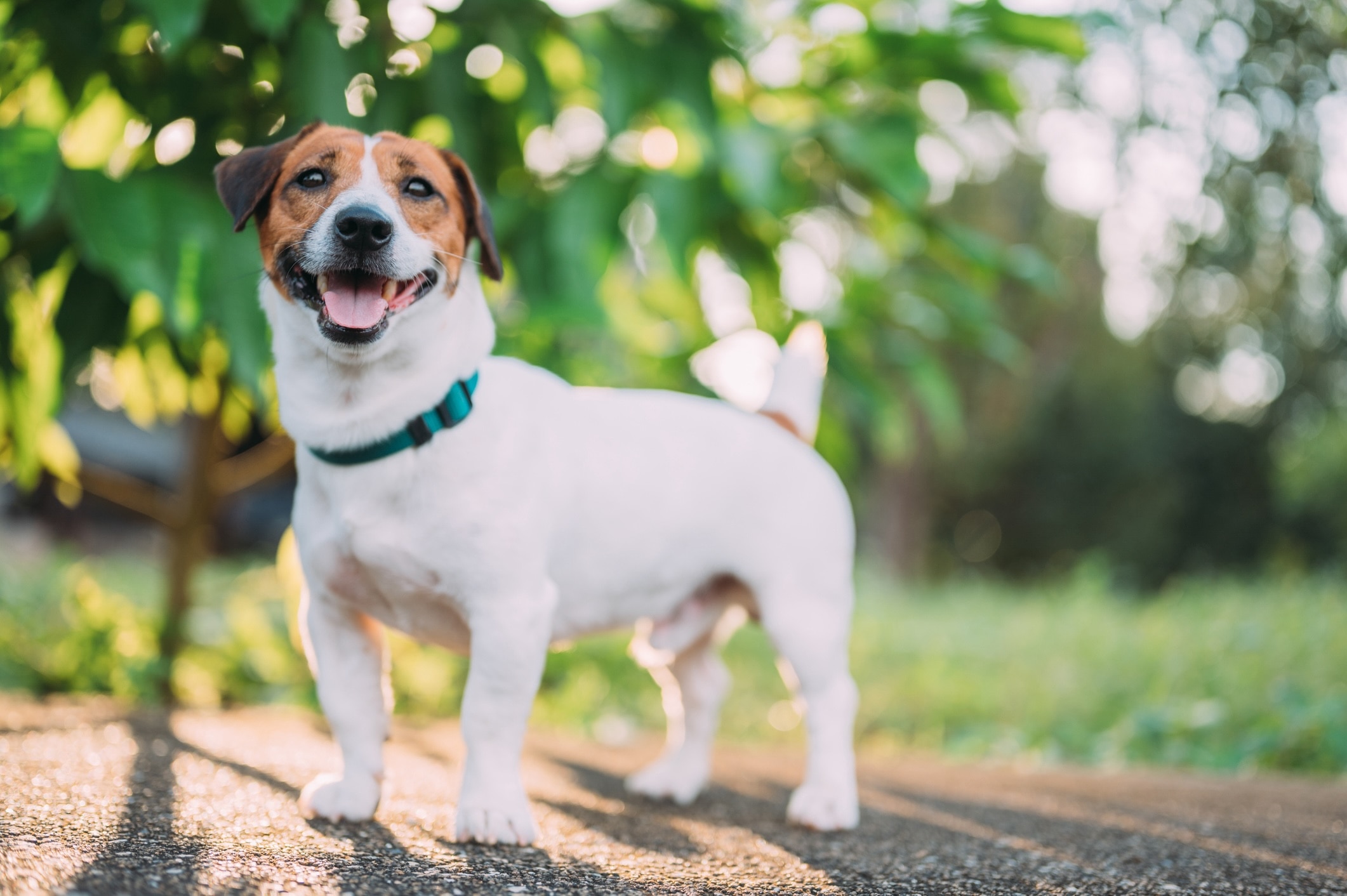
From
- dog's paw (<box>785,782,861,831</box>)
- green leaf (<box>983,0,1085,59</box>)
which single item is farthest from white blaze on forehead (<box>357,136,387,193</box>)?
green leaf (<box>983,0,1085,59</box>)

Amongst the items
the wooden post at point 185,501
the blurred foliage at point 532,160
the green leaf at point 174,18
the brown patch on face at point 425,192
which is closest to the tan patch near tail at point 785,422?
the blurred foliage at point 532,160

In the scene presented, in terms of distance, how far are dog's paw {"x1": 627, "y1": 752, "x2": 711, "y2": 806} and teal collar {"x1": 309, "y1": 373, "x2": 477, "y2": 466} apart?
3.98ft

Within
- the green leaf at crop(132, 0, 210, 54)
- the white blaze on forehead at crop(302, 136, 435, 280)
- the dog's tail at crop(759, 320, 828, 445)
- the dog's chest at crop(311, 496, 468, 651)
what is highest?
the green leaf at crop(132, 0, 210, 54)

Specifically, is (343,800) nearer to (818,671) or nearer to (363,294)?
(363,294)

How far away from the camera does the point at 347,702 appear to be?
6.99ft

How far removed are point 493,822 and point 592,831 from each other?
312mm

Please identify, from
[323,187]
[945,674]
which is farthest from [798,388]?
[945,674]

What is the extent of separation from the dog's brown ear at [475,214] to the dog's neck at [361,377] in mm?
142

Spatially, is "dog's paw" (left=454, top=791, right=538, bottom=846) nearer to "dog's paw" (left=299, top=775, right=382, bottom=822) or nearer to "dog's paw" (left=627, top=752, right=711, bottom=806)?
"dog's paw" (left=299, top=775, right=382, bottom=822)

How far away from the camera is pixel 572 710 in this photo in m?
4.90

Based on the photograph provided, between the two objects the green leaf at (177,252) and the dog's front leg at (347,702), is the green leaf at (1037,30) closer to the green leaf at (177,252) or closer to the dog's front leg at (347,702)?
the green leaf at (177,252)

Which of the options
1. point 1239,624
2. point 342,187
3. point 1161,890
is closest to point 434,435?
point 342,187

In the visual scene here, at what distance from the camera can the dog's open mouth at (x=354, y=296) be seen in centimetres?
187

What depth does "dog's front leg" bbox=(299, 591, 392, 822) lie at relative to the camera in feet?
6.86
